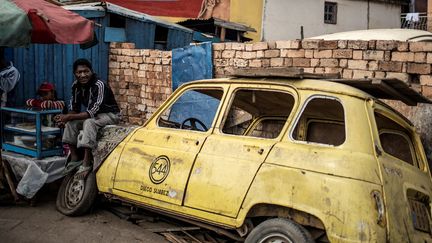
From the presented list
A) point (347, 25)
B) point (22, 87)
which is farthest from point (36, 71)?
point (347, 25)

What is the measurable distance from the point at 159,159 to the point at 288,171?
135cm

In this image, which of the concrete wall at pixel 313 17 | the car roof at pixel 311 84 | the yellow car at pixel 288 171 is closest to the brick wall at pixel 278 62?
the car roof at pixel 311 84

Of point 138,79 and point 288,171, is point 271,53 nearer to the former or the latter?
point 138,79

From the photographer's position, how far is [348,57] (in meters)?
6.06

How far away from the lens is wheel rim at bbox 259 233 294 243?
11.1 ft

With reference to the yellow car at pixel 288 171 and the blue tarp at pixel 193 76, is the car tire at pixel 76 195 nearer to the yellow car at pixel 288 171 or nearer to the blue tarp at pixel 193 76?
the yellow car at pixel 288 171

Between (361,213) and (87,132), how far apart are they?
10.4ft

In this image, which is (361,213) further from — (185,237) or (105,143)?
(105,143)

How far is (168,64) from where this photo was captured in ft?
26.6

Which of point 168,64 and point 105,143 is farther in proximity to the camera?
point 168,64

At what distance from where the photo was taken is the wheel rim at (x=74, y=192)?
5.11 metres

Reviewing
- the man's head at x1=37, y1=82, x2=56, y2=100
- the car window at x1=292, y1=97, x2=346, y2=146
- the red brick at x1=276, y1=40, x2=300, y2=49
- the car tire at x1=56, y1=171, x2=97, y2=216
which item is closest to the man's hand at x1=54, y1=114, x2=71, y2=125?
the car tire at x1=56, y1=171, x2=97, y2=216

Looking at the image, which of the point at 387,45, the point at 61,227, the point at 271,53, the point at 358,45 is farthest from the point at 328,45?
the point at 61,227

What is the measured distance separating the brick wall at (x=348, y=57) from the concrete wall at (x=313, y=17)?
11.9 metres
